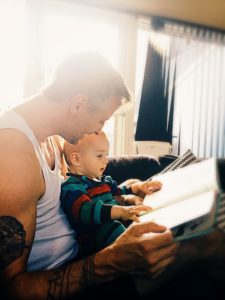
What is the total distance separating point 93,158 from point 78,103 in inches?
12.0

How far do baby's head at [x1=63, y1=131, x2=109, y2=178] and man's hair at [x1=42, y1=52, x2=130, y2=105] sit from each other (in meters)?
0.22

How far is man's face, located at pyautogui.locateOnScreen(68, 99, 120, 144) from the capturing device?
1186mm

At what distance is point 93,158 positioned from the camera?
1379mm

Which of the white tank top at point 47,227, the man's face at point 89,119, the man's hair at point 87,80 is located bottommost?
the white tank top at point 47,227

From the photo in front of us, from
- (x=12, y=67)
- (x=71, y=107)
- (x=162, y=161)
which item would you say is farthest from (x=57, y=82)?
(x=12, y=67)

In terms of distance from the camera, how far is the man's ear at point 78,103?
1.15 meters

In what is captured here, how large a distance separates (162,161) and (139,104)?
62.0 inches

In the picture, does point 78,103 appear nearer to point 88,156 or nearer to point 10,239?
point 88,156

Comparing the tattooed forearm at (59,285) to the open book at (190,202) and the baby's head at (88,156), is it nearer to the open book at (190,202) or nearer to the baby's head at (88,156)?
the open book at (190,202)

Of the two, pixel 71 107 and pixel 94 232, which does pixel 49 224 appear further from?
pixel 71 107

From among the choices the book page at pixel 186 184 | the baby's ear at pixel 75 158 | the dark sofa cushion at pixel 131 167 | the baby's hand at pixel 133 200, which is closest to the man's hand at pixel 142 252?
the book page at pixel 186 184

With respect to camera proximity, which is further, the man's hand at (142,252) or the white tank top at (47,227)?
the white tank top at (47,227)

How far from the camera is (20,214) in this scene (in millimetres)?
839

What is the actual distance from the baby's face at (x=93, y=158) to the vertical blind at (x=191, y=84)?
2.26 metres
